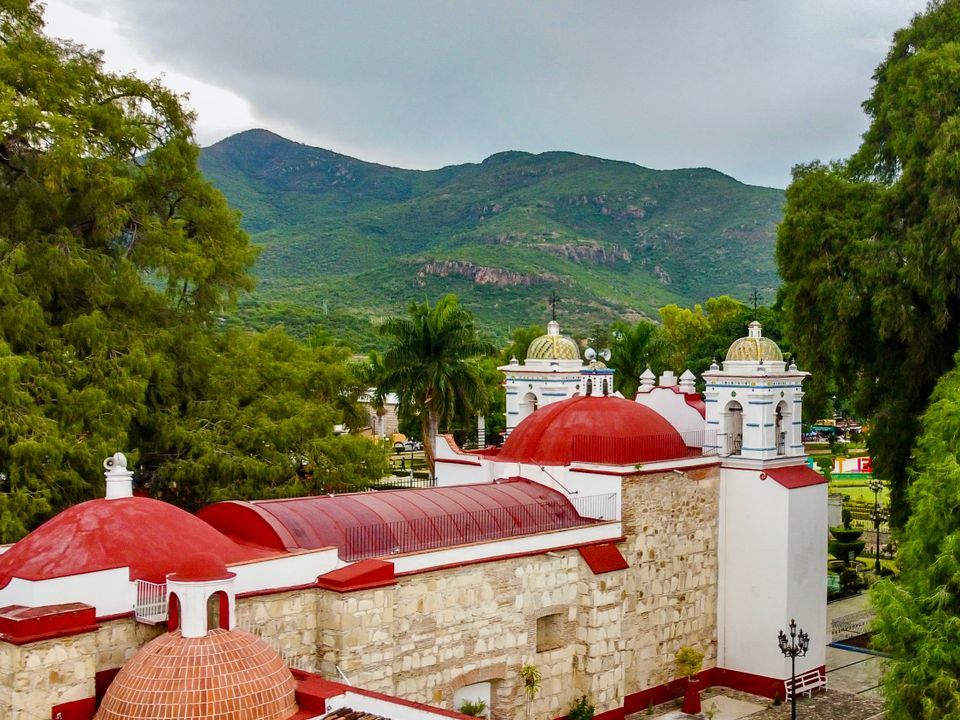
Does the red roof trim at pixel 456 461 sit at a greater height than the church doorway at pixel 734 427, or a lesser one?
lesser

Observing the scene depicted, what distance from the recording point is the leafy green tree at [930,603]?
1324 cm

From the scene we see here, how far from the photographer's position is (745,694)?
18.7 meters

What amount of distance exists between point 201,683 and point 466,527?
598 cm

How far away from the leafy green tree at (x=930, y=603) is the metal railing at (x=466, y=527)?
4.64 metres

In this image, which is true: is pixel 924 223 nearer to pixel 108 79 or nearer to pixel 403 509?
pixel 403 509

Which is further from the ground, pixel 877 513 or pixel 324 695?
pixel 324 695

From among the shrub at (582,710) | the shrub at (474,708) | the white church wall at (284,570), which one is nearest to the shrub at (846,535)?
the shrub at (582,710)

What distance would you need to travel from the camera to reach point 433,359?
2977cm

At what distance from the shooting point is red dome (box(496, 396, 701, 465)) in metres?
17.9

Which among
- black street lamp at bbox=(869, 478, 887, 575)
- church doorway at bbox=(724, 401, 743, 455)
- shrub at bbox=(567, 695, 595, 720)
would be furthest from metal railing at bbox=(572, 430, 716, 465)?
black street lamp at bbox=(869, 478, 887, 575)

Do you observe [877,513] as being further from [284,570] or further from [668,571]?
[284,570]

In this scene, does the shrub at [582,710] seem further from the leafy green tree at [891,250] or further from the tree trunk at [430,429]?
the tree trunk at [430,429]

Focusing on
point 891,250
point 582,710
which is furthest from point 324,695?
point 891,250

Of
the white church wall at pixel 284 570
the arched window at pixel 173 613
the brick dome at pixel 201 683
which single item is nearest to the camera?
the brick dome at pixel 201 683
